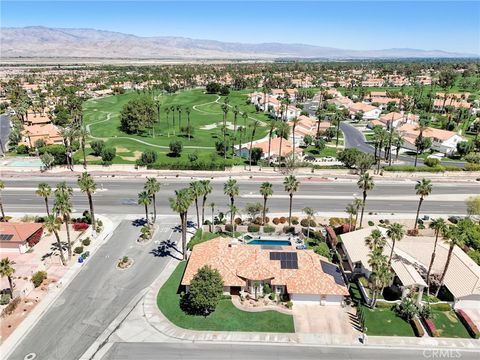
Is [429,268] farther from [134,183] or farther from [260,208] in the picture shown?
[134,183]

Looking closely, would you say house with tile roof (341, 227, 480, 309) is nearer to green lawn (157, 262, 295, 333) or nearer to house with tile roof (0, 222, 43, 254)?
green lawn (157, 262, 295, 333)

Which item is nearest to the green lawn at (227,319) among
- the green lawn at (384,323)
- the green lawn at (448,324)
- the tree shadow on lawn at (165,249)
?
the green lawn at (384,323)

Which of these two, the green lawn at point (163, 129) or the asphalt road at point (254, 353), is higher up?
the green lawn at point (163, 129)

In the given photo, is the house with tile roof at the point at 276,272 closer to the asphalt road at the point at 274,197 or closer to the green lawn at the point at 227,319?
the green lawn at the point at 227,319

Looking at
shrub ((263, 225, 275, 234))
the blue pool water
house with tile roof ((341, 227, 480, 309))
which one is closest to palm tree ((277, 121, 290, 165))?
shrub ((263, 225, 275, 234))

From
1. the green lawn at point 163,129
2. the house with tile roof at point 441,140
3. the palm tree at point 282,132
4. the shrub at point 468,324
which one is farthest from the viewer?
the green lawn at point 163,129

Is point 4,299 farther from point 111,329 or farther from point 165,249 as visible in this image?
point 165,249

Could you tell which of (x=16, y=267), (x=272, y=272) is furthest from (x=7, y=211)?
(x=272, y=272)

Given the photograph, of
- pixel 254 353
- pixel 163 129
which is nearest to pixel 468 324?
pixel 254 353
